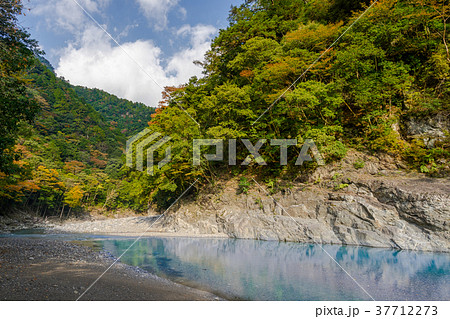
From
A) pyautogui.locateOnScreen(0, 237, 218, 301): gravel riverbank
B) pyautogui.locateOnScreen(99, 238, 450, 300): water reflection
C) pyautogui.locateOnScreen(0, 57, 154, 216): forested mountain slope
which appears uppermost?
pyautogui.locateOnScreen(0, 57, 154, 216): forested mountain slope

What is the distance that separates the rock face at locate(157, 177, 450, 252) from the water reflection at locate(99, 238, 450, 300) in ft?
3.24

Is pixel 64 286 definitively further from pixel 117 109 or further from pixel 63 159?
pixel 117 109

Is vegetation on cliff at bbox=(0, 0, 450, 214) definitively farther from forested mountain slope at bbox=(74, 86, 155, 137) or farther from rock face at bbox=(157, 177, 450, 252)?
forested mountain slope at bbox=(74, 86, 155, 137)

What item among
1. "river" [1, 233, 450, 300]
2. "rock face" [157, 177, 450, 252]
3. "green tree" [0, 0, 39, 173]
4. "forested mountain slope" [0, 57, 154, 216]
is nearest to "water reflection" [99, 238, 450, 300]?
"river" [1, 233, 450, 300]

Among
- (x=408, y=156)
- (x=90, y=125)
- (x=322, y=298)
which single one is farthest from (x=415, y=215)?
(x=90, y=125)

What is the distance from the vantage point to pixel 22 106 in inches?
280

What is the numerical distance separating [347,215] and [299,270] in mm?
6411

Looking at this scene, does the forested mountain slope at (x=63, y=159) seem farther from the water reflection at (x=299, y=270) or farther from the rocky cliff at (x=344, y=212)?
the rocky cliff at (x=344, y=212)

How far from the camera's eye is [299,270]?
7.90m

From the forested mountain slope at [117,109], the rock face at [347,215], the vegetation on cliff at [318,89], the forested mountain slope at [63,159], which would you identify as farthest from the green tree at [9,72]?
the forested mountain slope at [117,109]

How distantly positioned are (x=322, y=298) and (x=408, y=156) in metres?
12.2

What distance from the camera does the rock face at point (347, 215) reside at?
10938 millimetres

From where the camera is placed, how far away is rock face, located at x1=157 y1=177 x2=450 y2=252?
1094 centimetres

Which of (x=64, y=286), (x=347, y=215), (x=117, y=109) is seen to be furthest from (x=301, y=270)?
(x=117, y=109)
